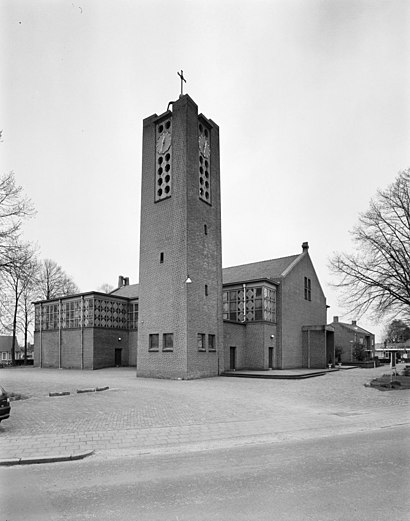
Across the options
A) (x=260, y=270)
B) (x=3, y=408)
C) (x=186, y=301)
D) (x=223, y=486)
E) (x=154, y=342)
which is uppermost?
(x=260, y=270)

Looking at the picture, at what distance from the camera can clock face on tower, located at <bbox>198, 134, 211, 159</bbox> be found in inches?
1245

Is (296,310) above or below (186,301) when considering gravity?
below

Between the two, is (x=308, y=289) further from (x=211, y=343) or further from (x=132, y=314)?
(x=132, y=314)

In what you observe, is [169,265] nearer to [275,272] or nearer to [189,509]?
[275,272]

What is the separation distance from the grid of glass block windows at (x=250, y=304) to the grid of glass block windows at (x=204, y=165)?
9.15m

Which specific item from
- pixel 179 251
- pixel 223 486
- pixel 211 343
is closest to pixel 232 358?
pixel 211 343

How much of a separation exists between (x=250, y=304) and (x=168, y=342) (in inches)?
396

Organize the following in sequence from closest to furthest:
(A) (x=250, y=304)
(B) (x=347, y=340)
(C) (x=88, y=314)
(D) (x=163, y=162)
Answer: (D) (x=163, y=162) < (A) (x=250, y=304) < (C) (x=88, y=314) < (B) (x=347, y=340)

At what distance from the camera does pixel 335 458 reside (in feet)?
26.0

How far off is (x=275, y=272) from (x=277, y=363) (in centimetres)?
809

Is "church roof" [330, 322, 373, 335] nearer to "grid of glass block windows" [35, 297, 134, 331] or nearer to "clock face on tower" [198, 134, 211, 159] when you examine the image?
"grid of glass block windows" [35, 297, 134, 331]

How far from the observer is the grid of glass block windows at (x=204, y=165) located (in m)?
31.0

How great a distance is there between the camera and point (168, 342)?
28.3 metres

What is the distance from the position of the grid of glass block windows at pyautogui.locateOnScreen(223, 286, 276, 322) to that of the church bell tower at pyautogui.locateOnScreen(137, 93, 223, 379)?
533 cm
